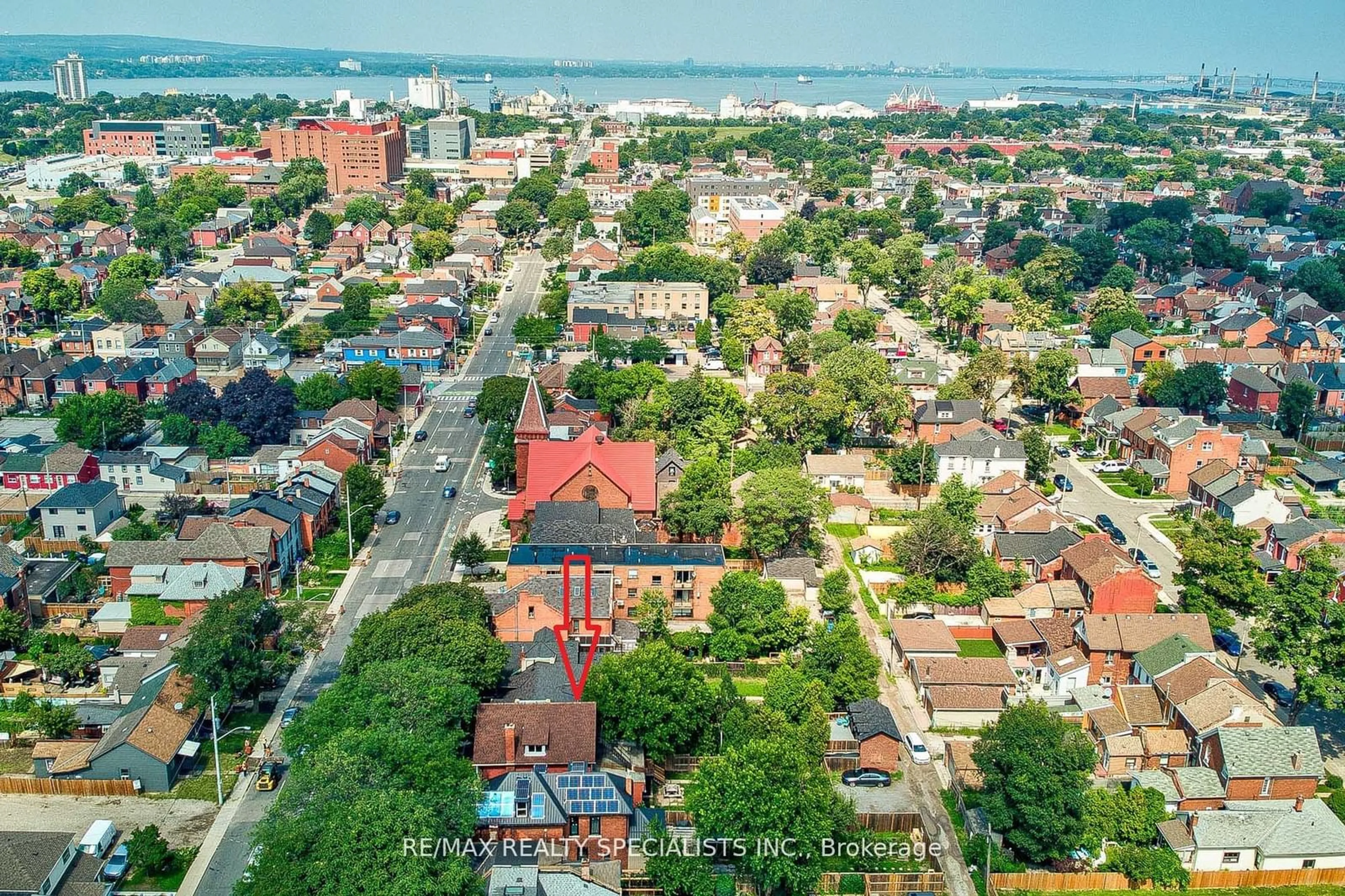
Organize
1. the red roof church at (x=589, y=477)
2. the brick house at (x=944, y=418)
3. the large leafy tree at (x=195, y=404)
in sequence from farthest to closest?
the brick house at (x=944, y=418) → the large leafy tree at (x=195, y=404) → the red roof church at (x=589, y=477)

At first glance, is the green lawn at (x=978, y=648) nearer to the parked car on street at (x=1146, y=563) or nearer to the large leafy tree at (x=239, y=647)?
the parked car on street at (x=1146, y=563)

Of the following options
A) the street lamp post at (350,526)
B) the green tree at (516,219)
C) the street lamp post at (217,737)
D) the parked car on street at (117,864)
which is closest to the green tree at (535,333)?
the street lamp post at (350,526)

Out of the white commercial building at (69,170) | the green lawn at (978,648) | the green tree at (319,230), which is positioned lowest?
the green lawn at (978,648)

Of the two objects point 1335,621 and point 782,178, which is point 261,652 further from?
point 782,178

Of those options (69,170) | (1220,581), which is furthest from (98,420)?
(69,170)

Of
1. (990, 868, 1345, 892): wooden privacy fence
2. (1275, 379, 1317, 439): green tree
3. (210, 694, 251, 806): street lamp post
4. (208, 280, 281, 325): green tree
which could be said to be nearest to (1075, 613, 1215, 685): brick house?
(990, 868, 1345, 892): wooden privacy fence

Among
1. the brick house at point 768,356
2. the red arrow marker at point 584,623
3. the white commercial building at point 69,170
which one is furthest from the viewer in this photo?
the white commercial building at point 69,170

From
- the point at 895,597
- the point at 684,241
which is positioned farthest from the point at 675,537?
the point at 684,241

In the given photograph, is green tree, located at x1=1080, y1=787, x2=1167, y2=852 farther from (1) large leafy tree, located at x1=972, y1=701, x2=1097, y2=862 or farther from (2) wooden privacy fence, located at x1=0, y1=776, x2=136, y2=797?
(2) wooden privacy fence, located at x1=0, y1=776, x2=136, y2=797
